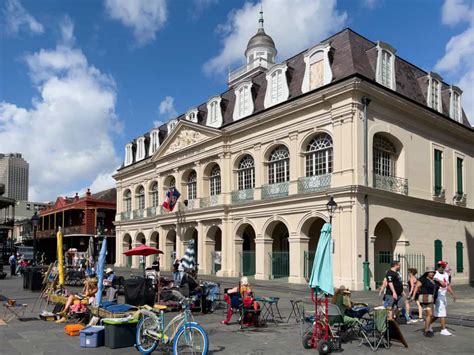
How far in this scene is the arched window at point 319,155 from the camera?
22800 millimetres

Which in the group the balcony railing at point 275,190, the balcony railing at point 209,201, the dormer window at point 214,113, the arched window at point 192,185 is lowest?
the balcony railing at point 209,201

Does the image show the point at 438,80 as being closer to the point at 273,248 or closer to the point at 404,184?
the point at 404,184

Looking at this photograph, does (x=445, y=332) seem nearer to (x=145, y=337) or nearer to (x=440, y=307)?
(x=440, y=307)

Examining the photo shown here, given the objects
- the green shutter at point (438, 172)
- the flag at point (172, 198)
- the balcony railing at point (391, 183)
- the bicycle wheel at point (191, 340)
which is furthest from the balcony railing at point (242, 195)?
the bicycle wheel at point (191, 340)

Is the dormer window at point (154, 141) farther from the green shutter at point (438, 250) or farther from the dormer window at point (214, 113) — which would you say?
the green shutter at point (438, 250)

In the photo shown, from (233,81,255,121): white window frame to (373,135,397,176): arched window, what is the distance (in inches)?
301

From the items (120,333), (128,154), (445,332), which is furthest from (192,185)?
(120,333)

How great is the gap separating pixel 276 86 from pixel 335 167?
654cm

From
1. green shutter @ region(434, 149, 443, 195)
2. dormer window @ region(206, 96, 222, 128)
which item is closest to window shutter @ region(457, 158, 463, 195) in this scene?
green shutter @ region(434, 149, 443, 195)

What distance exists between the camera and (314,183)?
22.7 metres

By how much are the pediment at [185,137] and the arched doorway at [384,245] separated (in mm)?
10848

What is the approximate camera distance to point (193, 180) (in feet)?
107

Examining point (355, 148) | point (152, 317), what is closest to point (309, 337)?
point (152, 317)

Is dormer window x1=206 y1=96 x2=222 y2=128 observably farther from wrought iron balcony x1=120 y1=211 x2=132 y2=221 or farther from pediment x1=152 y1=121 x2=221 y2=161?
wrought iron balcony x1=120 y1=211 x2=132 y2=221
